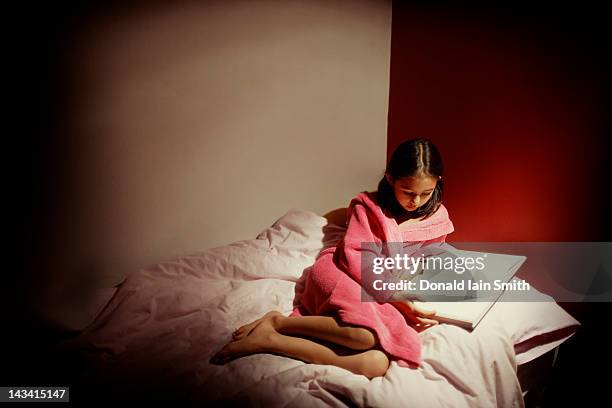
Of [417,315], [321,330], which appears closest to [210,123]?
[321,330]

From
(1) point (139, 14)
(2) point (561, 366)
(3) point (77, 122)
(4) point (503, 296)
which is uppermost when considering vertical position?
(1) point (139, 14)

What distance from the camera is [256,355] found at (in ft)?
3.72

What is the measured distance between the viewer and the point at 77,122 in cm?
142

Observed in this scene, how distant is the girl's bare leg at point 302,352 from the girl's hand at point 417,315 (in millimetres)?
186

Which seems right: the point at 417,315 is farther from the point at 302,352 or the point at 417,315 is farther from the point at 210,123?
the point at 210,123

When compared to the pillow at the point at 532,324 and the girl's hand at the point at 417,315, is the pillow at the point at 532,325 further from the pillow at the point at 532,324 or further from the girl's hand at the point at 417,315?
the girl's hand at the point at 417,315

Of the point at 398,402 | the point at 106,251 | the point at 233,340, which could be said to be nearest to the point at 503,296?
the point at 398,402

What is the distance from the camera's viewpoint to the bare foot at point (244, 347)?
1126 mm

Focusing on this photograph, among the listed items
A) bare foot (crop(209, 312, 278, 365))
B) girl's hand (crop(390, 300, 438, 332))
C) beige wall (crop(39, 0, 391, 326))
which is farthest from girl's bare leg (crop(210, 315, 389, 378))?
beige wall (crop(39, 0, 391, 326))

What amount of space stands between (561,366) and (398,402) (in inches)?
31.4

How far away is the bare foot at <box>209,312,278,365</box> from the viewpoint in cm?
113

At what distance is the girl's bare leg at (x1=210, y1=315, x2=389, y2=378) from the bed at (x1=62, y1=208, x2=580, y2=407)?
24mm

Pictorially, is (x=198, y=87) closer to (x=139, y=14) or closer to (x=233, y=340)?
(x=139, y=14)

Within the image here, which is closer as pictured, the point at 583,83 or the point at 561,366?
the point at 583,83
